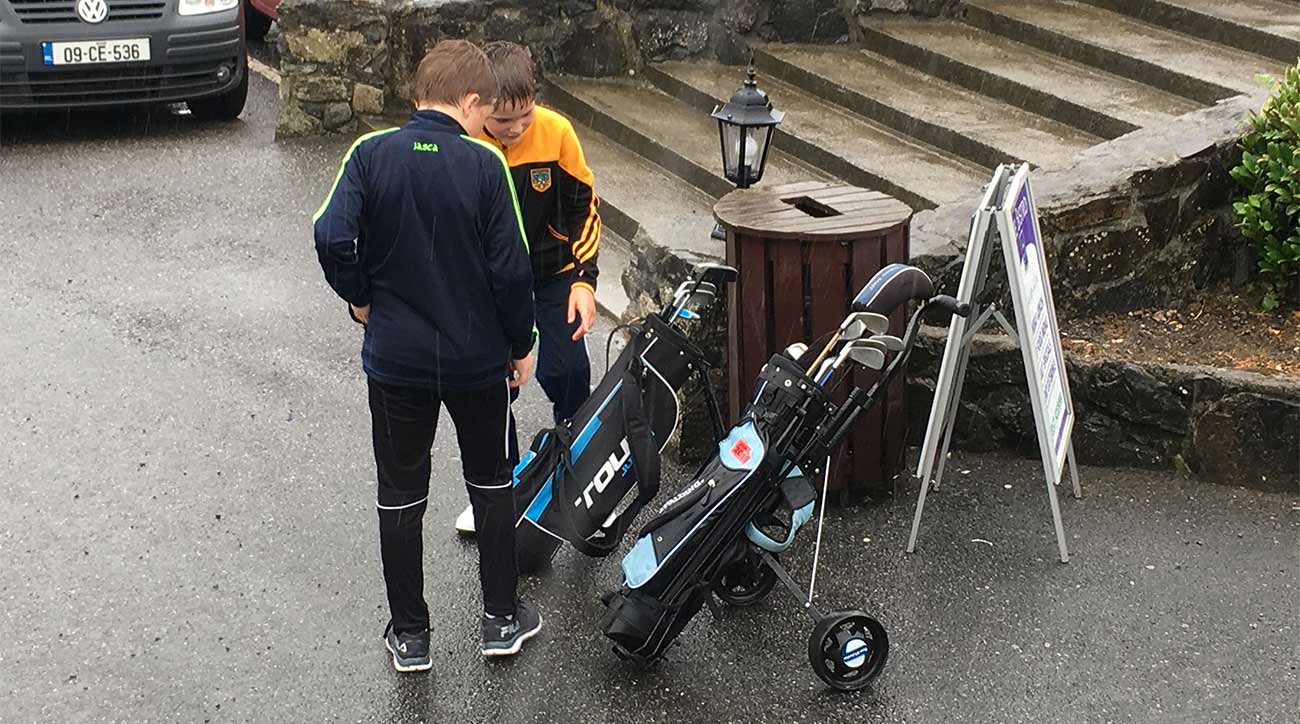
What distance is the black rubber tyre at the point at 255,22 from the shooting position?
1318 centimetres

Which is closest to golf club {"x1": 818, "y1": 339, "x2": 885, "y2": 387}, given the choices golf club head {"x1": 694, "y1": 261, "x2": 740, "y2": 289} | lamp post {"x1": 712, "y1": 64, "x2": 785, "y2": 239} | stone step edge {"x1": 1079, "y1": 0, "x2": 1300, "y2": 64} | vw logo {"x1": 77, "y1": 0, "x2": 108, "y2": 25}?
golf club head {"x1": 694, "y1": 261, "x2": 740, "y2": 289}

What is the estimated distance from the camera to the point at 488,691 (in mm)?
4176

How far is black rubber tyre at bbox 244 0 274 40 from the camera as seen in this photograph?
13180mm

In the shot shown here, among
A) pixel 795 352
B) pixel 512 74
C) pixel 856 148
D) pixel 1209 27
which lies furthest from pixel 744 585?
pixel 1209 27

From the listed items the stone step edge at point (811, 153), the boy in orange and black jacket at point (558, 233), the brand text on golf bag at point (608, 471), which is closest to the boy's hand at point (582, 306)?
the boy in orange and black jacket at point (558, 233)

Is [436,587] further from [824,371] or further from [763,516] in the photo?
[824,371]

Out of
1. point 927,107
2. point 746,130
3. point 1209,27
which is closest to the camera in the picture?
Answer: point 746,130

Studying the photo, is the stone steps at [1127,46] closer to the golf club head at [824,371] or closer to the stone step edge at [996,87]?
the stone step edge at [996,87]

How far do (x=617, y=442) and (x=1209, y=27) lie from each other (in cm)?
553

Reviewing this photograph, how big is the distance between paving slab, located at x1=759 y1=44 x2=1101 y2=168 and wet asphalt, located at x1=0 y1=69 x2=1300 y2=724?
2612 mm

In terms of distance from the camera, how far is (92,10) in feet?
31.6

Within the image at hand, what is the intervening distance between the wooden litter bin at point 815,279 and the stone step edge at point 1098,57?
3327mm

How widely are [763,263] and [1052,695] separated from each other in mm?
1663

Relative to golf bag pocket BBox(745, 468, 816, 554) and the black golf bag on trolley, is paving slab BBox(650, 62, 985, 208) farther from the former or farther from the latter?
golf bag pocket BBox(745, 468, 816, 554)
